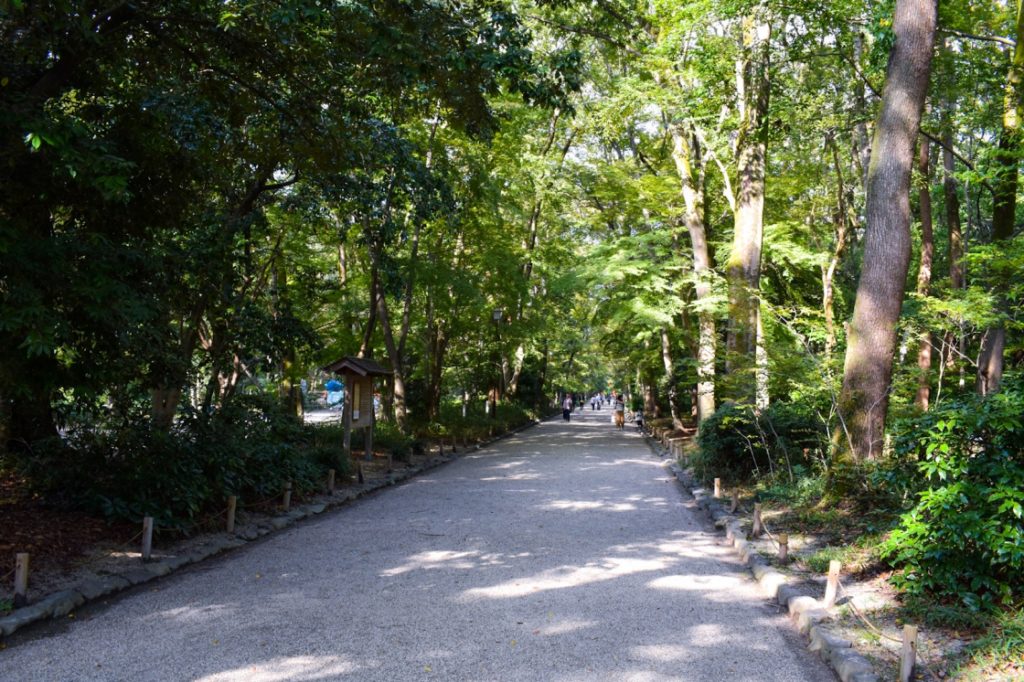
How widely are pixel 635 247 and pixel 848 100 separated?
22.0ft

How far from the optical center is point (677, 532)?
365 inches

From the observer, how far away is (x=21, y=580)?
554 centimetres

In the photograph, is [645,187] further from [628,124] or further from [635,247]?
[628,124]

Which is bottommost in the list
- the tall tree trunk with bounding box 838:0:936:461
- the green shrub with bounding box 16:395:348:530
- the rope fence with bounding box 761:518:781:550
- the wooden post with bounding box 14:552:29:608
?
the rope fence with bounding box 761:518:781:550

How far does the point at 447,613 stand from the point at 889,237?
270 inches

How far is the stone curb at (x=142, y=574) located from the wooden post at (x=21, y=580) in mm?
78

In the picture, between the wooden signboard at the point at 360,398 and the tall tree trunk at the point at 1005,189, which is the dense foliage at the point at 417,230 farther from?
the wooden signboard at the point at 360,398

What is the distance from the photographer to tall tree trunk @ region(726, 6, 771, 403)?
13250mm

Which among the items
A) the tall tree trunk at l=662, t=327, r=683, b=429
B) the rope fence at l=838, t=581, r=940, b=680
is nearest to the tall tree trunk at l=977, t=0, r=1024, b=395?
the rope fence at l=838, t=581, r=940, b=680

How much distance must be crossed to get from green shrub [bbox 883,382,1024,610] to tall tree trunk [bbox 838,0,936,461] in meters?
2.96

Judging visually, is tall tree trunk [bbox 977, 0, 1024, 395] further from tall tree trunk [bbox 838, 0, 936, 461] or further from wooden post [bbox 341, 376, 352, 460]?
wooden post [bbox 341, 376, 352, 460]

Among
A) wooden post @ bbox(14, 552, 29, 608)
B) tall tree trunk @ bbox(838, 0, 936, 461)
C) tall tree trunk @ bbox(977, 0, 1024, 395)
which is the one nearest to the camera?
wooden post @ bbox(14, 552, 29, 608)

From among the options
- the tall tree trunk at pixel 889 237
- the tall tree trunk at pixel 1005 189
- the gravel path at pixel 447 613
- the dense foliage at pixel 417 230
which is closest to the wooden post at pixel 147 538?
the gravel path at pixel 447 613

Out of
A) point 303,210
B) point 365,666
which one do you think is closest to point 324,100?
point 303,210
